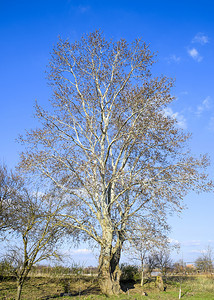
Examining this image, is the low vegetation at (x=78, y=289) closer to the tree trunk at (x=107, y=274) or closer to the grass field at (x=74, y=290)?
the grass field at (x=74, y=290)

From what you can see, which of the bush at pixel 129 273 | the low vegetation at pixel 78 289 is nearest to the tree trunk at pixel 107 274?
the low vegetation at pixel 78 289

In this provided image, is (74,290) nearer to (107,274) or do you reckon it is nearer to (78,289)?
(78,289)

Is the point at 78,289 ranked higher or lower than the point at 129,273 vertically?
lower

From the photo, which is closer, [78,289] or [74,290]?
[74,290]

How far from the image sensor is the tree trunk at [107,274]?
12883 millimetres

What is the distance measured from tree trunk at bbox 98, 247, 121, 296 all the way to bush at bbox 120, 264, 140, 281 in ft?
14.5

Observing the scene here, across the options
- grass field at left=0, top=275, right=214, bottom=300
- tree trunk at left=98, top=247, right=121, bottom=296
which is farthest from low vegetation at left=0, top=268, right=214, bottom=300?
tree trunk at left=98, top=247, right=121, bottom=296

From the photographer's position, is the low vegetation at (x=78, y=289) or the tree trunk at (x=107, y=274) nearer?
the low vegetation at (x=78, y=289)

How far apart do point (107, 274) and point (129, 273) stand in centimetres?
550

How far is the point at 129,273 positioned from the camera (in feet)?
58.7

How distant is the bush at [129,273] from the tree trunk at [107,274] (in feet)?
14.5

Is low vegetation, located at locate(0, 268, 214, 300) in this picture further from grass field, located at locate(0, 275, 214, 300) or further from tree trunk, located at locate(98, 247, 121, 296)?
tree trunk, located at locate(98, 247, 121, 296)

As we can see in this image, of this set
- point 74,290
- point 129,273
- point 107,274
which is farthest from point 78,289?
point 129,273

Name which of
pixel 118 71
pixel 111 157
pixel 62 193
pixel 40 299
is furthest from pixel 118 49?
pixel 40 299
